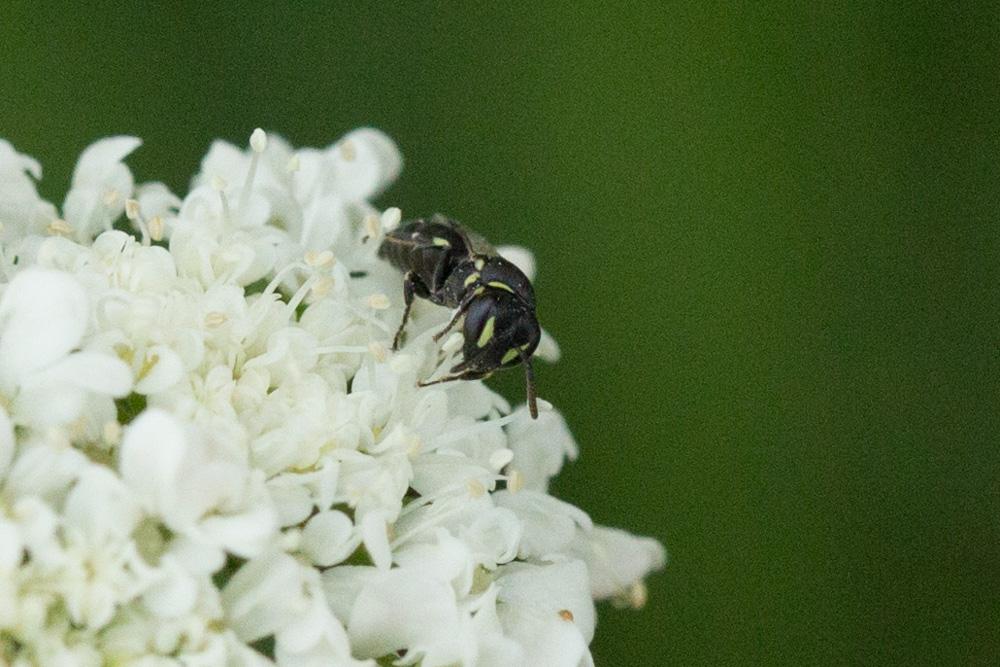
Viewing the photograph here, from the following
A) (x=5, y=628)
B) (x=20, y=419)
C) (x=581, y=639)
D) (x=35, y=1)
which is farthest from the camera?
(x=35, y=1)

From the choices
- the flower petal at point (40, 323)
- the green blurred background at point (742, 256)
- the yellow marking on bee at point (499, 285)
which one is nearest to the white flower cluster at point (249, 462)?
the flower petal at point (40, 323)

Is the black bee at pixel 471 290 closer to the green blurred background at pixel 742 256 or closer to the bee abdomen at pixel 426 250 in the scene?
the bee abdomen at pixel 426 250

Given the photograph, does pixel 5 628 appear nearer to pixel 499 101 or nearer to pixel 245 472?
pixel 245 472

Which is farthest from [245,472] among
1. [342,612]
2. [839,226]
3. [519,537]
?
[839,226]

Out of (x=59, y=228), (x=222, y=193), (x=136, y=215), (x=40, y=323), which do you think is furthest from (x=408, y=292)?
(x=40, y=323)

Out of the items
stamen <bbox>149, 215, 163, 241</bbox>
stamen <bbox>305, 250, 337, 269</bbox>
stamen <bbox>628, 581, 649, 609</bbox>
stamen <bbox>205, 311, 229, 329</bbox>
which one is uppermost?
stamen <bbox>149, 215, 163, 241</bbox>

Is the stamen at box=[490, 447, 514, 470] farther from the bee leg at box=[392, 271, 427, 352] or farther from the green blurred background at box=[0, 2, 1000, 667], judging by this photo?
the green blurred background at box=[0, 2, 1000, 667]

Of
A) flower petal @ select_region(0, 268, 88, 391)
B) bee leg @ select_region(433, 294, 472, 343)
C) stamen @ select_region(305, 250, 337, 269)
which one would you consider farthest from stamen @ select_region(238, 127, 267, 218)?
flower petal @ select_region(0, 268, 88, 391)

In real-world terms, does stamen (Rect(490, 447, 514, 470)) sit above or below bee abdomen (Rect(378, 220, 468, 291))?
below
